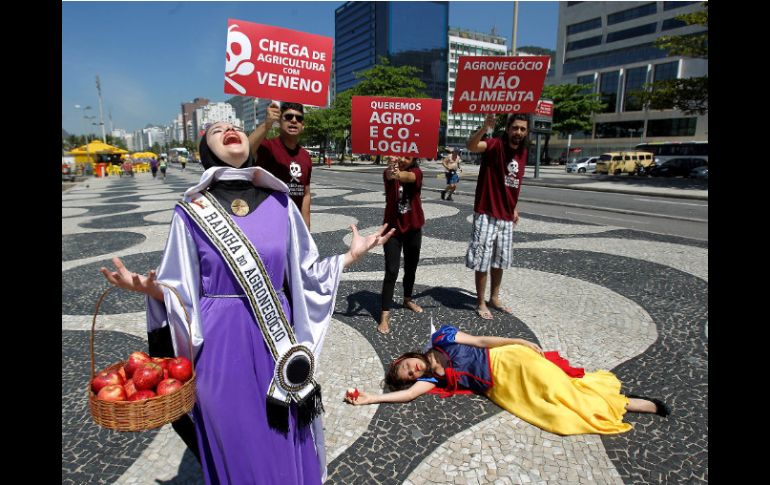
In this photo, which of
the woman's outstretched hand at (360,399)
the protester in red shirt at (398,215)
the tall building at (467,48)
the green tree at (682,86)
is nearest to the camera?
the woman's outstretched hand at (360,399)

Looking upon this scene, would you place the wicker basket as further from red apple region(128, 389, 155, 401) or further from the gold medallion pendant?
the gold medallion pendant

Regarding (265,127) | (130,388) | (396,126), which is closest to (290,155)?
(265,127)

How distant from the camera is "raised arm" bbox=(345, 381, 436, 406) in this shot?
310 centimetres

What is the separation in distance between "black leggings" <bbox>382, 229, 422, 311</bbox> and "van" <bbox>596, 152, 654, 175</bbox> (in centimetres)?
3450

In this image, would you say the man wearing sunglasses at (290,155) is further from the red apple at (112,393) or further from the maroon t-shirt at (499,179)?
the red apple at (112,393)

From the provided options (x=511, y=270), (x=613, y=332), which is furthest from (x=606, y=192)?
(x=613, y=332)

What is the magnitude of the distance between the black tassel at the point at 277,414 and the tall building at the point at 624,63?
55969 millimetres

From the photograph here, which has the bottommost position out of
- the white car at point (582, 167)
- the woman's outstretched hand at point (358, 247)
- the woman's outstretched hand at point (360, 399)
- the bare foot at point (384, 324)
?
the woman's outstretched hand at point (360, 399)

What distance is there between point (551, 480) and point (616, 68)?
237 ft

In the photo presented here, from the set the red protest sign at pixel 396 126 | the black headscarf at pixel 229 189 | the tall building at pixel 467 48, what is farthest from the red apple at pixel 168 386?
the tall building at pixel 467 48

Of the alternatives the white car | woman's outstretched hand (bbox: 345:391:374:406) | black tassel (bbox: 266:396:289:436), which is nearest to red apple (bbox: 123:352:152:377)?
black tassel (bbox: 266:396:289:436)

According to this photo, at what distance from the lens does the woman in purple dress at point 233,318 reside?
1.67 meters
